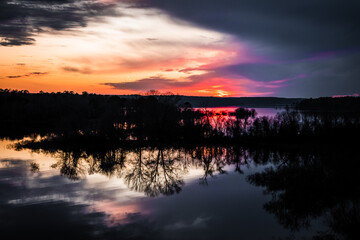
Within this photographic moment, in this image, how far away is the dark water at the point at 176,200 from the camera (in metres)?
13.0

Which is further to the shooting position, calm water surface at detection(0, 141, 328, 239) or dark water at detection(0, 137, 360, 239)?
calm water surface at detection(0, 141, 328, 239)

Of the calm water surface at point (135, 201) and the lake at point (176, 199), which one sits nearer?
the lake at point (176, 199)

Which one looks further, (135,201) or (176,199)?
(176,199)

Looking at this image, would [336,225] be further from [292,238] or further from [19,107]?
[19,107]

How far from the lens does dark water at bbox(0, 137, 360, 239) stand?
1298cm

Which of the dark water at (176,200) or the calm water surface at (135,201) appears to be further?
the calm water surface at (135,201)

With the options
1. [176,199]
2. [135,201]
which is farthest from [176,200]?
[135,201]

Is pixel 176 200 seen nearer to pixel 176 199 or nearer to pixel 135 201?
pixel 176 199

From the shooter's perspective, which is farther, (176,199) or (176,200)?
(176,199)

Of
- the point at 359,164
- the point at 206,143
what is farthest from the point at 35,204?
the point at 206,143

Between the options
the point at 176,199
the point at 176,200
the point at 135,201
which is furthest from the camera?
the point at 176,199

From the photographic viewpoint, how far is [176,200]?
59.7ft

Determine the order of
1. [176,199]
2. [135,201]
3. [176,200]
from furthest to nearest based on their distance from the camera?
1. [176,199]
2. [176,200]
3. [135,201]

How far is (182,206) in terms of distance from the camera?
17.0 meters
